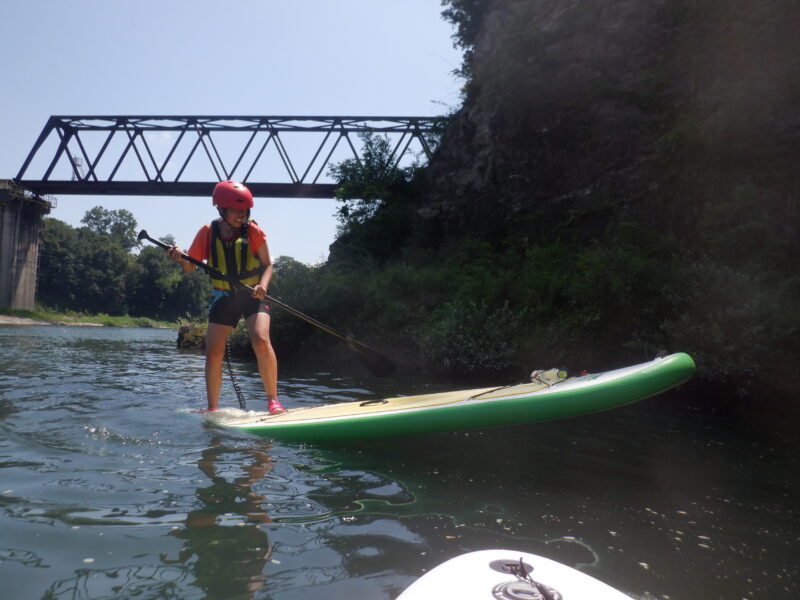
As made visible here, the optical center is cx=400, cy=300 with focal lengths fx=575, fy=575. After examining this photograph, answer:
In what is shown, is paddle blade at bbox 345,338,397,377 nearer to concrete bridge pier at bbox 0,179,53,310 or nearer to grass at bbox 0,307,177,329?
concrete bridge pier at bbox 0,179,53,310

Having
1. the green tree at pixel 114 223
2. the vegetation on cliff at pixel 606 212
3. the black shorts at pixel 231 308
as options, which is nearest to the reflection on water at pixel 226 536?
the black shorts at pixel 231 308

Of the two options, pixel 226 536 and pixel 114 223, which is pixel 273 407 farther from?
pixel 114 223

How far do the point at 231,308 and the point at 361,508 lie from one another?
2.73 meters

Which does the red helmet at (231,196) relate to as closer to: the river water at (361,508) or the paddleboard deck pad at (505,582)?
the river water at (361,508)

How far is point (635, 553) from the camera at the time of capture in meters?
2.27

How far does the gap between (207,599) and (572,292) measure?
7.66m

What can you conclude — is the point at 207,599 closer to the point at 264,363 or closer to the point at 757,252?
the point at 264,363

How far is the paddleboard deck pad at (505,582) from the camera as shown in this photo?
1403 millimetres

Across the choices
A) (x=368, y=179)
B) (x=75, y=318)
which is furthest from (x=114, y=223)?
(x=368, y=179)

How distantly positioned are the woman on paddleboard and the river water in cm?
63

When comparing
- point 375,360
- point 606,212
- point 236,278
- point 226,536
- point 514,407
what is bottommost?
point 226,536

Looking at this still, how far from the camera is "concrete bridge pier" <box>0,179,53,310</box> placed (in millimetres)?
32500

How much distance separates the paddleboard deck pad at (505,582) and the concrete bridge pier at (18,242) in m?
37.6

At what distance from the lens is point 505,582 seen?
1.45 meters
